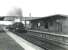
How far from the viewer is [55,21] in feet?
136

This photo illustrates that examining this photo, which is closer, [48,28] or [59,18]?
[59,18]

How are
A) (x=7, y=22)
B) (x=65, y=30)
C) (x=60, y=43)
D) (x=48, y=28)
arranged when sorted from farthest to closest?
(x=7, y=22), (x=48, y=28), (x=65, y=30), (x=60, y=43)

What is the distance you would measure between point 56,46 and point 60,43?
0.95 m

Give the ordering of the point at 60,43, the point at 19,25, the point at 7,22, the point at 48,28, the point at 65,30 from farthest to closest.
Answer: the point at 7,22 → the point at 19,25 → the point at 48,28 → the point at 65,30 → the point at 60,43

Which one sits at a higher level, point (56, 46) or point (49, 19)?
point (49, 19)

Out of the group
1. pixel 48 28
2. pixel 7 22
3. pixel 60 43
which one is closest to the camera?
pixel 60 43

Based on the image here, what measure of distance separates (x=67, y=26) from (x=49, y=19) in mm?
6421

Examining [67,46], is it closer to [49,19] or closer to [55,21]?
[55,21]

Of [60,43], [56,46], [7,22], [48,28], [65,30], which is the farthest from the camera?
[7,22]

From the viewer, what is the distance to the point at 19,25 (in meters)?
54.8

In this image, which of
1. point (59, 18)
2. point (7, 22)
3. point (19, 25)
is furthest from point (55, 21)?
point (7, 22)

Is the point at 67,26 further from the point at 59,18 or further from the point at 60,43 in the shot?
the point at 60,43

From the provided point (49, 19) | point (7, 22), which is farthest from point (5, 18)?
point (49, 19)

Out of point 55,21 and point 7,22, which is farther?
point 7,22
